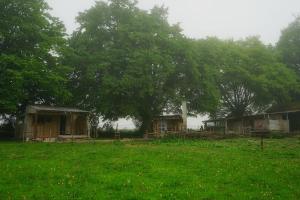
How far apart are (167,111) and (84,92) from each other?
43.1 feet

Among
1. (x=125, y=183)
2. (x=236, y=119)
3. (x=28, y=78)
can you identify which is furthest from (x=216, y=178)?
(x=236, y=119)

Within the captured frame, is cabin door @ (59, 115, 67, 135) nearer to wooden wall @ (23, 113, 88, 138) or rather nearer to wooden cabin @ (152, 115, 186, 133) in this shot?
wooden wall @ (23, 113, 88, 138)

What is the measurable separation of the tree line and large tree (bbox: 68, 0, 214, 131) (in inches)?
4.7

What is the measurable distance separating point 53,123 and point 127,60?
11.9m

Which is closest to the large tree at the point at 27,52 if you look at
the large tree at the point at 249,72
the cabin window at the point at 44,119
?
the cabin window at the point at 44,119

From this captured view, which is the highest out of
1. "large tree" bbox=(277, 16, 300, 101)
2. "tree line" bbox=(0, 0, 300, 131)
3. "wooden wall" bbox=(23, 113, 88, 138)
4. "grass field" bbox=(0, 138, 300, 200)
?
"large tree" bbox=(277, 16, 300, 101)

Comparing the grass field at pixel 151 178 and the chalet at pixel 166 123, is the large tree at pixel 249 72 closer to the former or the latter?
the chalet at pixel 166 123

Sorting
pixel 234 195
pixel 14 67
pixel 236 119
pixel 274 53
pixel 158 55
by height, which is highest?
pixel 274 53

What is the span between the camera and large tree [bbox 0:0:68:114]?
33.5 m

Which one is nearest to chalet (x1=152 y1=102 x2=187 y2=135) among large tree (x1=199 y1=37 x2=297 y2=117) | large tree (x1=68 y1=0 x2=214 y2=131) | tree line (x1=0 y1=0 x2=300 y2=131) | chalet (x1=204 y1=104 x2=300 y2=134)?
tree line (x1=0 y1=0 x2=300 y2=131)

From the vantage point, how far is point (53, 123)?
41531mm

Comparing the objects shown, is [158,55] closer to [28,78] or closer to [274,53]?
[28,78]

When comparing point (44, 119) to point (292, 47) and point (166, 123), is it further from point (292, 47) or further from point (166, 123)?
point (292, 47)

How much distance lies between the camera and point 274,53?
6278 cm
